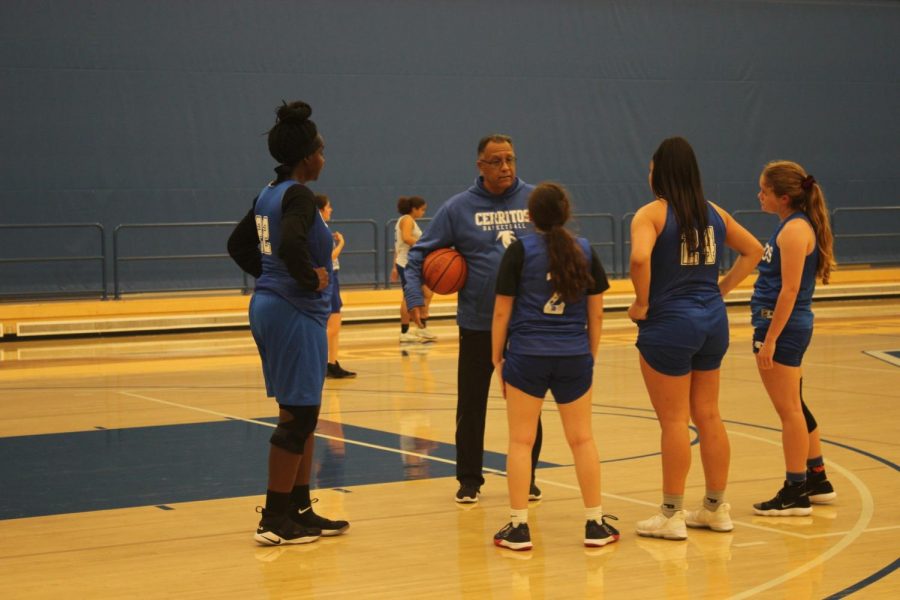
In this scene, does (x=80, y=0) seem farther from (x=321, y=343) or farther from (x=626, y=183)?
(x=321, y=343)

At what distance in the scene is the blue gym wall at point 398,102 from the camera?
21953mm

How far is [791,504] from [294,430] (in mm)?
2616

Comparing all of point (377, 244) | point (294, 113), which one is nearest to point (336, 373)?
point (294, 113)

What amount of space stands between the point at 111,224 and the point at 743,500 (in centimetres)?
1651

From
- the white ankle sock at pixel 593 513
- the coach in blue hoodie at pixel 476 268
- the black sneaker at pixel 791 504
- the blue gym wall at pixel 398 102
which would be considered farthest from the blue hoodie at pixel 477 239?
the blue gym wall at pixel 398 102

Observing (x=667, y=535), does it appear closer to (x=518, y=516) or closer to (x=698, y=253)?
(x=518, y=516)

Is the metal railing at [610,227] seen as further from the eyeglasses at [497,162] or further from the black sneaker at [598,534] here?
the black sneaker at [598,534]

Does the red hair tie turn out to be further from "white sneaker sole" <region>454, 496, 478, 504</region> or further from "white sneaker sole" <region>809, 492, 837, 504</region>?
"white sneaker sole" <region>454, 496, 478, 504</region>

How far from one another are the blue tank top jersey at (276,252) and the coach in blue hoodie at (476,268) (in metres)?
0.96

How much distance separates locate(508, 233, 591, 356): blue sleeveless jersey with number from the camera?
6449 millimetres

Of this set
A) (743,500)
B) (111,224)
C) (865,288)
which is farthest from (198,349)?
(865,288)

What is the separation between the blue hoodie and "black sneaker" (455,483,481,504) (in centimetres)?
88

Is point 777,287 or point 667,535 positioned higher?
point 777,287

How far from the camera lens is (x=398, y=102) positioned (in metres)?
24.8
